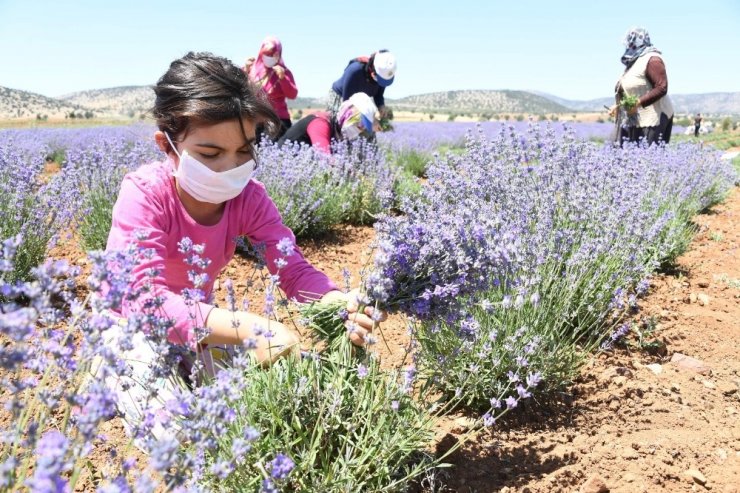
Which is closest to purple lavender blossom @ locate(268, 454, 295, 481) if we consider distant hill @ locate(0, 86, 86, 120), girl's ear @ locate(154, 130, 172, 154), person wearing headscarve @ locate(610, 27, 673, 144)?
girl's ear @ locate(154, 130, 172, 154)

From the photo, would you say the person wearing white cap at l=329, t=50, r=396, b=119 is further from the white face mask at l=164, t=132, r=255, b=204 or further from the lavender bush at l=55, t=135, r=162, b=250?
the white face mask at l=164, t=132, r=255, b=204

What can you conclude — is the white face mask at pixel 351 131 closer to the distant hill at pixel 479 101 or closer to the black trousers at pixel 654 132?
the black trousers at pixel 654 132

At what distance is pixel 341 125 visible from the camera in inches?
228

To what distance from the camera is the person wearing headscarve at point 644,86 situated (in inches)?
227

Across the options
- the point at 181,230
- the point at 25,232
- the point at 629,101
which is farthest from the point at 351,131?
the point at 181,230

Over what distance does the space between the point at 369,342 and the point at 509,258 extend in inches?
25.7

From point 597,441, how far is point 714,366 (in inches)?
45.0

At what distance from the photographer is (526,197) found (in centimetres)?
267

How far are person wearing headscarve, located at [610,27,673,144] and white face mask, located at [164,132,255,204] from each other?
510 centimetres

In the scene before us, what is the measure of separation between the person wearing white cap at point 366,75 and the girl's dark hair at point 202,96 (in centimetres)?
361

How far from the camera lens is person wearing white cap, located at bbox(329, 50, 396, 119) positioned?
541 cm

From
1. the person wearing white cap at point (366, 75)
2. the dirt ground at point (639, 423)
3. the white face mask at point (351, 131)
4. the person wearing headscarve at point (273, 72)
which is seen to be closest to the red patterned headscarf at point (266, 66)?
the person wearing headscarve at point (273, 72)

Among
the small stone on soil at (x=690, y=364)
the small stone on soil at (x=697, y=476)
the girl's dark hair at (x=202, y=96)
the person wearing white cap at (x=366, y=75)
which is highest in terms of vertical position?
the person wearing white cap at (x=366, y=75)

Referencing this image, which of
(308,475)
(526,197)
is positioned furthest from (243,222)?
(526,197)
